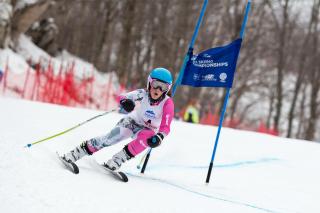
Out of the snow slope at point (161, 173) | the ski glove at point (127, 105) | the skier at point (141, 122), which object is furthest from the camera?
the ski glove at point (127, 105)

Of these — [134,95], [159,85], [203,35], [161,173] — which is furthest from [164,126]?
[203,35]

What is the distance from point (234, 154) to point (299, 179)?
4.58 feet

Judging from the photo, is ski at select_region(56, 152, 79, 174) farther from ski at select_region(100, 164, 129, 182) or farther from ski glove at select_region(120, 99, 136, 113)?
ski glove at select_region(120, 99, 136, 113)

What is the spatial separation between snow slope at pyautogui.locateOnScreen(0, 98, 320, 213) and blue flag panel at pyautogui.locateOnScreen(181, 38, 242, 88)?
135cm

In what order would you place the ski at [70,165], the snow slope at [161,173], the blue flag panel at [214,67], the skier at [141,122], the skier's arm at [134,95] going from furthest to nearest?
the blue flag panel at [214,67] → the skier's arm at [134,95] → the skier at [141,122] → the ski at [70,165] → the snow slope at [161,173]

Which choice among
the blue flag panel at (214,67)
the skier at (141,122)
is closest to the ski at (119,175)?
the skier at (141,122)

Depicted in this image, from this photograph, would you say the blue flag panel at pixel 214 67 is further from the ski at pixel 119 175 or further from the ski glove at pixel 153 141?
the ski at pixel 119 175

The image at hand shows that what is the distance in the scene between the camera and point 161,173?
5.90 metres

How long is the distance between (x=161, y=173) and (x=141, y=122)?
→ 44.3 inches

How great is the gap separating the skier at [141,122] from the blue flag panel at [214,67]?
668mm

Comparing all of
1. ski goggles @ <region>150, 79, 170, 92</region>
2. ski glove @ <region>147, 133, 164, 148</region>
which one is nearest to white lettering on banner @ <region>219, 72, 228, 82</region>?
ski goggles @ <region>150, 79, 170, 92</region>

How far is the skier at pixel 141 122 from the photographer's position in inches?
186

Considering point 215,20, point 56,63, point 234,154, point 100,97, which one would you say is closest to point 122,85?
point 100,97

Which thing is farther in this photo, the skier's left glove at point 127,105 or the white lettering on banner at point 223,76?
the white lettering on banner at point 223,76
